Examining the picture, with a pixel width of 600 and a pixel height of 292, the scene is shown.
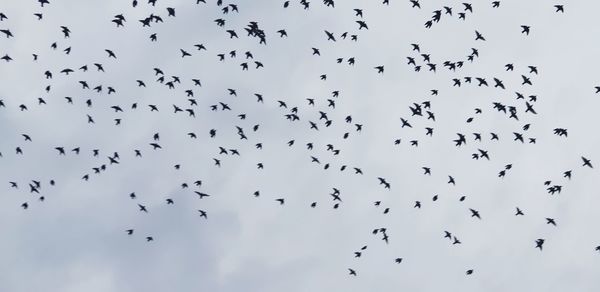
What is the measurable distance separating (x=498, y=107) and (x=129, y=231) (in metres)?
35.6

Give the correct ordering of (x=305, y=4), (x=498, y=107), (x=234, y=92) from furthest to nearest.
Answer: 1. (x=234, y=92)
2. (x=498, y=107)
3. (x=305, y=4)

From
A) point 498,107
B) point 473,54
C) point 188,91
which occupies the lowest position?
point 498,107

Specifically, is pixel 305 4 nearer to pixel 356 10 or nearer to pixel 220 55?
pixel 356 10

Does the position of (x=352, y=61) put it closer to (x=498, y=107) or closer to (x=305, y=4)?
(x=305, y=4)

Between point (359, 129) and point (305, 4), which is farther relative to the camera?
point (359, 129)

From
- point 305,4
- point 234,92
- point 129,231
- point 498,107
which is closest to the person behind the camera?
point 305,4

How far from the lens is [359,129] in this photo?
7250cm

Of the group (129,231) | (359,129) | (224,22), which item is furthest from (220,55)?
(129,231)

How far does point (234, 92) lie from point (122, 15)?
13.6 meters

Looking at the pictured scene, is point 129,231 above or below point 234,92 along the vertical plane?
below

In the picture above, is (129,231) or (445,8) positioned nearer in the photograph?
(445,8)

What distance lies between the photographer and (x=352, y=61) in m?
66.6

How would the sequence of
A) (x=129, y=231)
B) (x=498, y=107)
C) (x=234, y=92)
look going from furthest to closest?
(x=129, y=231) → (x=234, y=92) → (x=498, y=107)


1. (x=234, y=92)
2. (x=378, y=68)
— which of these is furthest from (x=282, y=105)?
(x=378, y=68)
